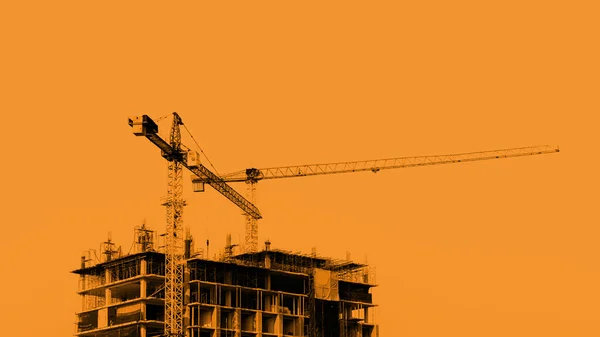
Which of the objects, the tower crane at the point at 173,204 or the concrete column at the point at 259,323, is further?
the concrete column at the point at 259,323

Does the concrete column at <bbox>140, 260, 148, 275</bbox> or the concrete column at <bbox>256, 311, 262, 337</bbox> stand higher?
the concrete column at <bbox>140, 260, 148, 275</bbox>

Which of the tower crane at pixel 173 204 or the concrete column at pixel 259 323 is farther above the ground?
the tower crane at pixel 173 204

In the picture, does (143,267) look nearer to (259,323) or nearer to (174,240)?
(174,240)

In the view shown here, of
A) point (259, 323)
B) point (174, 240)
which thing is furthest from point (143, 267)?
point (259, 323)

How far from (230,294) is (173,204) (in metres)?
19.6

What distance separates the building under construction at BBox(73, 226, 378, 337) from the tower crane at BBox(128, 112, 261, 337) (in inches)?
123

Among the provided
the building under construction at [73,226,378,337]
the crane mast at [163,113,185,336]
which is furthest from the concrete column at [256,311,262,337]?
the crane mast at [163,113,185,336]

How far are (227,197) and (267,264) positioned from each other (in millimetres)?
22052

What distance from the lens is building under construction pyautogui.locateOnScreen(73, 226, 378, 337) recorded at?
166m

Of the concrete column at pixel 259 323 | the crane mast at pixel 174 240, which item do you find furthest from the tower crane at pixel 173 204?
the concrete column at pixel 259 323

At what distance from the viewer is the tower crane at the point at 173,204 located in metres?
156

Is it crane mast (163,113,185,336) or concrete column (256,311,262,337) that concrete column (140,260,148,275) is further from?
concrete column (256,311,262,337)

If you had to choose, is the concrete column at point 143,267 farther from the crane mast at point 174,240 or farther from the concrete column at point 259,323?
the concrete column at point 259,323

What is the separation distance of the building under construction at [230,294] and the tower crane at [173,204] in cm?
312
